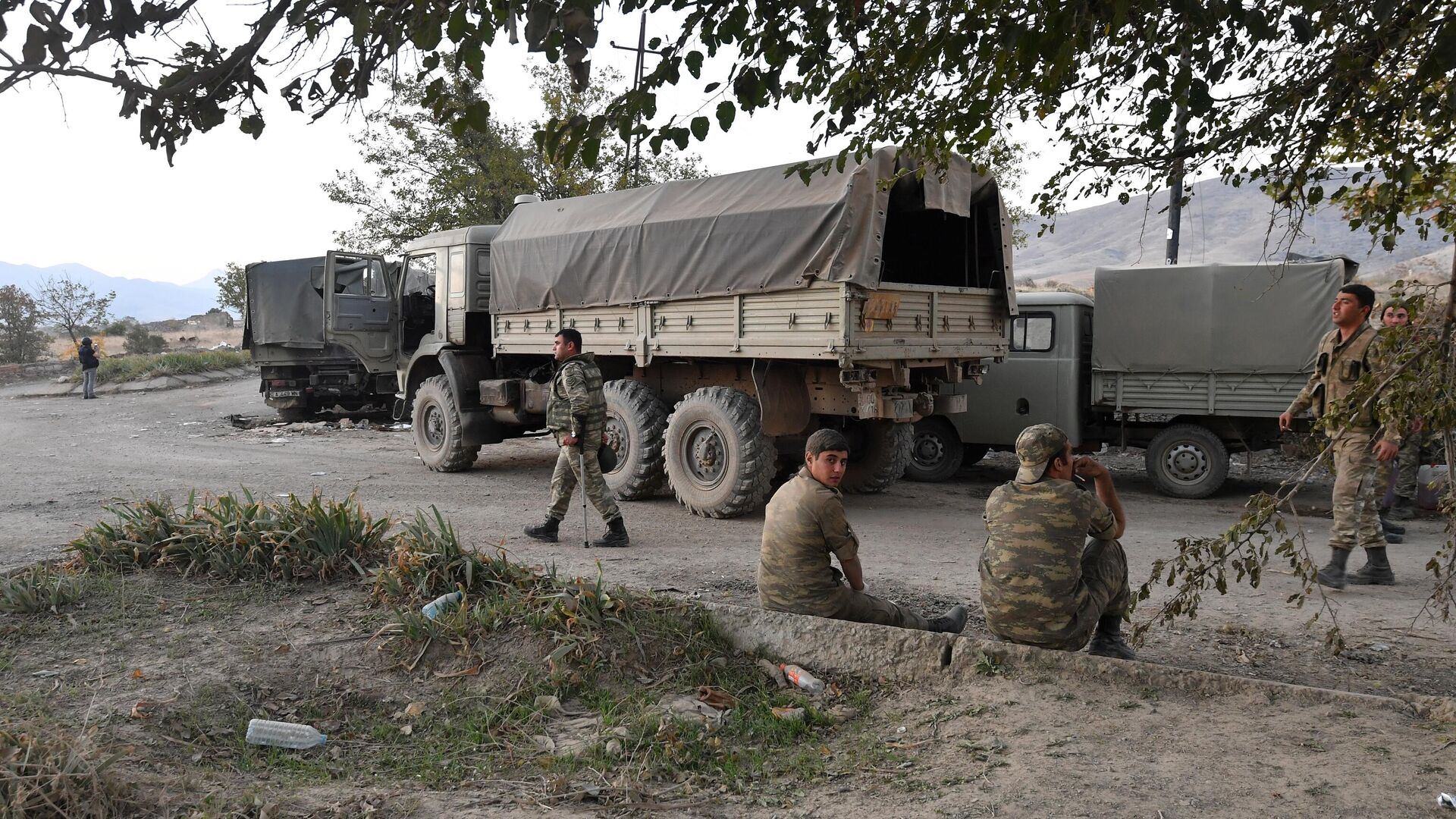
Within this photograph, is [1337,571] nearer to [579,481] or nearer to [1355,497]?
[1355,497]

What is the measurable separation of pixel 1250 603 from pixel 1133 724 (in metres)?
2.58

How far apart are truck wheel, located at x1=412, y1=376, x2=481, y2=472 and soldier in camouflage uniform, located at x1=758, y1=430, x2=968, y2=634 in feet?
23.1

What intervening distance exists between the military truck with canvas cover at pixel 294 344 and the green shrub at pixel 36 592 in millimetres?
11487

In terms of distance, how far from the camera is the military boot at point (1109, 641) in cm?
442

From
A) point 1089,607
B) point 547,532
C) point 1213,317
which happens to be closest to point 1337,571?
point 1089,607

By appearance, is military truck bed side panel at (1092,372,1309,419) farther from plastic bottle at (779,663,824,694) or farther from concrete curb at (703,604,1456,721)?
plastic bottle at (779,663,824,694)

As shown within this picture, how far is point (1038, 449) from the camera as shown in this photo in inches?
156

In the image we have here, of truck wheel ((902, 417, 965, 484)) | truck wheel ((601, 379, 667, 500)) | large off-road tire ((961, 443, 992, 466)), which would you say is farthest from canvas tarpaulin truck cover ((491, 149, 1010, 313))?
large off-road tire ((961, 443, 992, 466))

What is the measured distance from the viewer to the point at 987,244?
925 centimetres

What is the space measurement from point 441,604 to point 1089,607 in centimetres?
293

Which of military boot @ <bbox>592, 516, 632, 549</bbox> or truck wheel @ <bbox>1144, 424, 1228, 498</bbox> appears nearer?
military boot @ <bbox>592, 516, 632, 549</bbox>

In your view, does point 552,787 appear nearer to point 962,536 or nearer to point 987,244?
point 962,536

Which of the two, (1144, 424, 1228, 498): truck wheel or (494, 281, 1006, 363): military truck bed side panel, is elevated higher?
(494, 281, 1006, 363): military truck bed side panel

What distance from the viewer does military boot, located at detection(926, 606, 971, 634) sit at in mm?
4762
